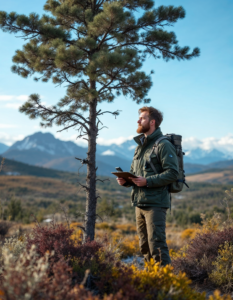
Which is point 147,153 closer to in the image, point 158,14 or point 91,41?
point 91,41

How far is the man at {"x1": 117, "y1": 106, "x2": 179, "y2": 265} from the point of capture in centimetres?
319

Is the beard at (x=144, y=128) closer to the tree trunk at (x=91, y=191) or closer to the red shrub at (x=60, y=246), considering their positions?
the red shrub at (x=60, y=246)

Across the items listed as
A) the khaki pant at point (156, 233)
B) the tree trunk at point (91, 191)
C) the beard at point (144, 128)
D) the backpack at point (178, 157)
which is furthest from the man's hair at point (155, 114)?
the tree trunk at point (91, 191)

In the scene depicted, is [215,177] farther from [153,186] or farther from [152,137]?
[153,186]

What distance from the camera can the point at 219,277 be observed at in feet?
11.9

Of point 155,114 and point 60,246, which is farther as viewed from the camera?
point 155,114

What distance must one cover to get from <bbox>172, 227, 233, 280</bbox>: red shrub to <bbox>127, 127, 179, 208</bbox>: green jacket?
1.60 m

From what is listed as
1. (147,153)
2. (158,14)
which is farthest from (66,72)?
(147,153)

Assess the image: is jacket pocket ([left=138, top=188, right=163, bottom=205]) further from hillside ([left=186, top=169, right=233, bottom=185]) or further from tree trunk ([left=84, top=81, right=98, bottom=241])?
hillside ([left=186, top=169, right=233, bottom=185])

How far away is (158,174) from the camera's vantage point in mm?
3211

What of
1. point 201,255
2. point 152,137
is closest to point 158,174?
point 152,137

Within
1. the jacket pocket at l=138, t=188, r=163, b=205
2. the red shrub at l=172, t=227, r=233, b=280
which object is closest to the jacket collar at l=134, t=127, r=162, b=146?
the jacket pocket at l=138, t=188, r=163, b=205

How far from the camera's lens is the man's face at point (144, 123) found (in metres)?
3.55

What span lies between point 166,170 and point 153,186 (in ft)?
0.85
